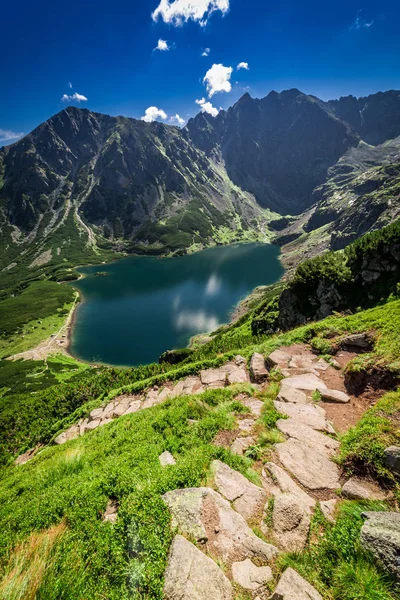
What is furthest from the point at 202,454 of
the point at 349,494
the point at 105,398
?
the point at 105,398

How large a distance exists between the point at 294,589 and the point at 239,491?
99.6 inches

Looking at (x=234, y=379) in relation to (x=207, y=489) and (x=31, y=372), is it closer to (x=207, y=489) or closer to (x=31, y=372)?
(x=207, y=489)

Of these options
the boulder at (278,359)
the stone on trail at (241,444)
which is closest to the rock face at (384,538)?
the stone on trail at (241,444)

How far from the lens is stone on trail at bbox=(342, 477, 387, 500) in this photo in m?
5.97

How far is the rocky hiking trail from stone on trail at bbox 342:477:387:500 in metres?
0.02

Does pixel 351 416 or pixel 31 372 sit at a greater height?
pixel 351 416

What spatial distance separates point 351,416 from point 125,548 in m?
8.53

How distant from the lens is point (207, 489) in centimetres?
645

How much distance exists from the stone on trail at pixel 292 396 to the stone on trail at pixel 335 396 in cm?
77

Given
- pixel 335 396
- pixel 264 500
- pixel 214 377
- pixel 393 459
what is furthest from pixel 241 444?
pixel 214 377

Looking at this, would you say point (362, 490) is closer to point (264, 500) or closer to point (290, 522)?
point (290, 522)

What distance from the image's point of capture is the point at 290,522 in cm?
566

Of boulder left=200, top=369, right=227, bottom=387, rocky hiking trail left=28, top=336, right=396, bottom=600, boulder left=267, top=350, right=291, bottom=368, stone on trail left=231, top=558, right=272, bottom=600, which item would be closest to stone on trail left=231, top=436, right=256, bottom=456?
rocky hiking trail left=28, top=336, right=396, bottom=600

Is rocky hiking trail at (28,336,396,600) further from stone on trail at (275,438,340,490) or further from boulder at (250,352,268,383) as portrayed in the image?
boulder at (250,352,268,383)
